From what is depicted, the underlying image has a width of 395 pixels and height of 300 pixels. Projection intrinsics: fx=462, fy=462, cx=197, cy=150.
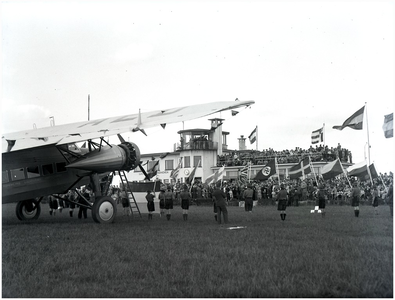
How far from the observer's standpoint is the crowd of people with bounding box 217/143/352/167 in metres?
39.4

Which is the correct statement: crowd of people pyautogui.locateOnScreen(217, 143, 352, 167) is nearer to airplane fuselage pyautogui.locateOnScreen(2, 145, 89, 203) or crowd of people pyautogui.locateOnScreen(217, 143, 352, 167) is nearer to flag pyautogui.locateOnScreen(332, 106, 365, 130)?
flag pyautogui.locateOnScreen(332, 106, 365, 130)

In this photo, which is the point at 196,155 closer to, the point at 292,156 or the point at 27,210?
the point at 292,156

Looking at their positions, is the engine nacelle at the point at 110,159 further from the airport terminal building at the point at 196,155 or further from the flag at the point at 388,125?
the airport terminal building at the point at 196,155

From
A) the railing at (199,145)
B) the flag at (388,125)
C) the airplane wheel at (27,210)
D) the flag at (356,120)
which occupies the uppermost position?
the railing at (199,145)

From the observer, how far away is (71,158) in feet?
66.7

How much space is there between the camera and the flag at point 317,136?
33469mm

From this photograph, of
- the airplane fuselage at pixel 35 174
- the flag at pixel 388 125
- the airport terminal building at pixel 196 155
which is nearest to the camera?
the flag at pixel 388 125

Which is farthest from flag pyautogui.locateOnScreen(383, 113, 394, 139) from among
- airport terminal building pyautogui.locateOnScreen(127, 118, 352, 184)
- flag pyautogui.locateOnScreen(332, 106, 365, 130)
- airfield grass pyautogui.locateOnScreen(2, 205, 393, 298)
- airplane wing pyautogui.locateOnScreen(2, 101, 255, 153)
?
airport terminal building pyautogui.locateOnScreen(127, 118, 352, 184)

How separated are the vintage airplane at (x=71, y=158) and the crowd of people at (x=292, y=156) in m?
21.4

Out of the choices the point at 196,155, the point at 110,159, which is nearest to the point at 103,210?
the point at 110,159

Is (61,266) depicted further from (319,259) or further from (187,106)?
(187,106)

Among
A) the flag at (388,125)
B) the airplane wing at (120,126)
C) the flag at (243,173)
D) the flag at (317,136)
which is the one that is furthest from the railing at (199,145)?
the flag at (388,125)

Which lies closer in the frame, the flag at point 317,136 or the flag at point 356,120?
the flag at point 356,120

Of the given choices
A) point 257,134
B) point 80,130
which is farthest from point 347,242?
point 257,134
